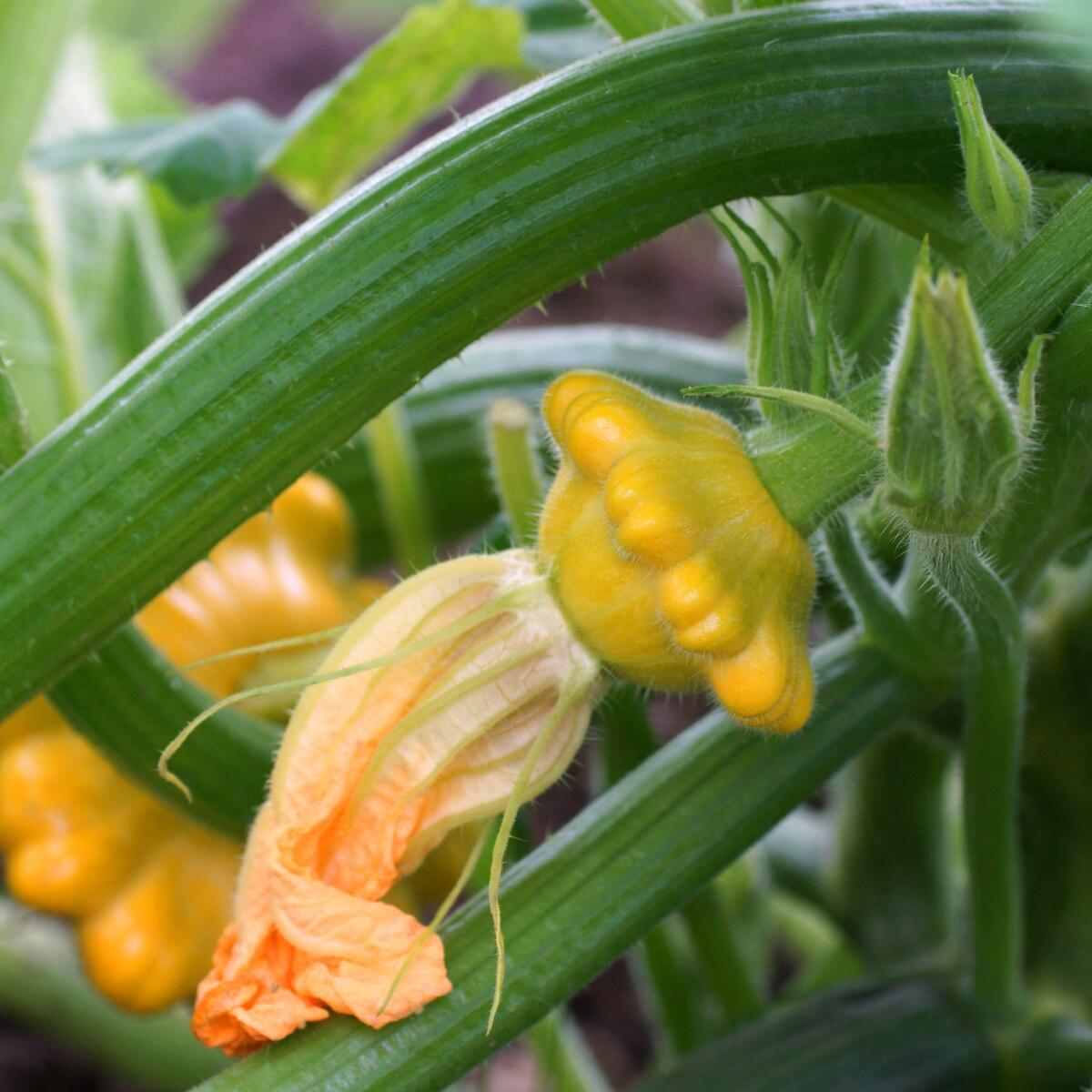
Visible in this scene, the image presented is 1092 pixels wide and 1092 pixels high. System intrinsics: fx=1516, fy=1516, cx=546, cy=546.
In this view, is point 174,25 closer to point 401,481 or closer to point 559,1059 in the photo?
point 401,481

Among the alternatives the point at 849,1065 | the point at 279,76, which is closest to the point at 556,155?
the point at 849,1065

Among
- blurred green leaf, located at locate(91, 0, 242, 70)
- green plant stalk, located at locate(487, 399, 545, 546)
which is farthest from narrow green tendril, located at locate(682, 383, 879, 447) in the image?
blurred green leaf, located at locate(91, 0, 242, 70)

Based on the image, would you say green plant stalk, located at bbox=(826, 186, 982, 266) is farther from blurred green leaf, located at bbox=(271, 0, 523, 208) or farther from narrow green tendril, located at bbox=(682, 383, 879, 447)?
blurred green leaf, located at bbox=(271, 0, 523, 208)

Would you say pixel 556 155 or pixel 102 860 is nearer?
pixel 556 155

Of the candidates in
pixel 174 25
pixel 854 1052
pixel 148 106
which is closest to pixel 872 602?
pixel 854 1052

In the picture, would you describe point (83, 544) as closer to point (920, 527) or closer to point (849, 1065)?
point (920, 527)

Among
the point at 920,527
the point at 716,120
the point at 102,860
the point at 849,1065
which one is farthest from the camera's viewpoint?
the point at 102,860
